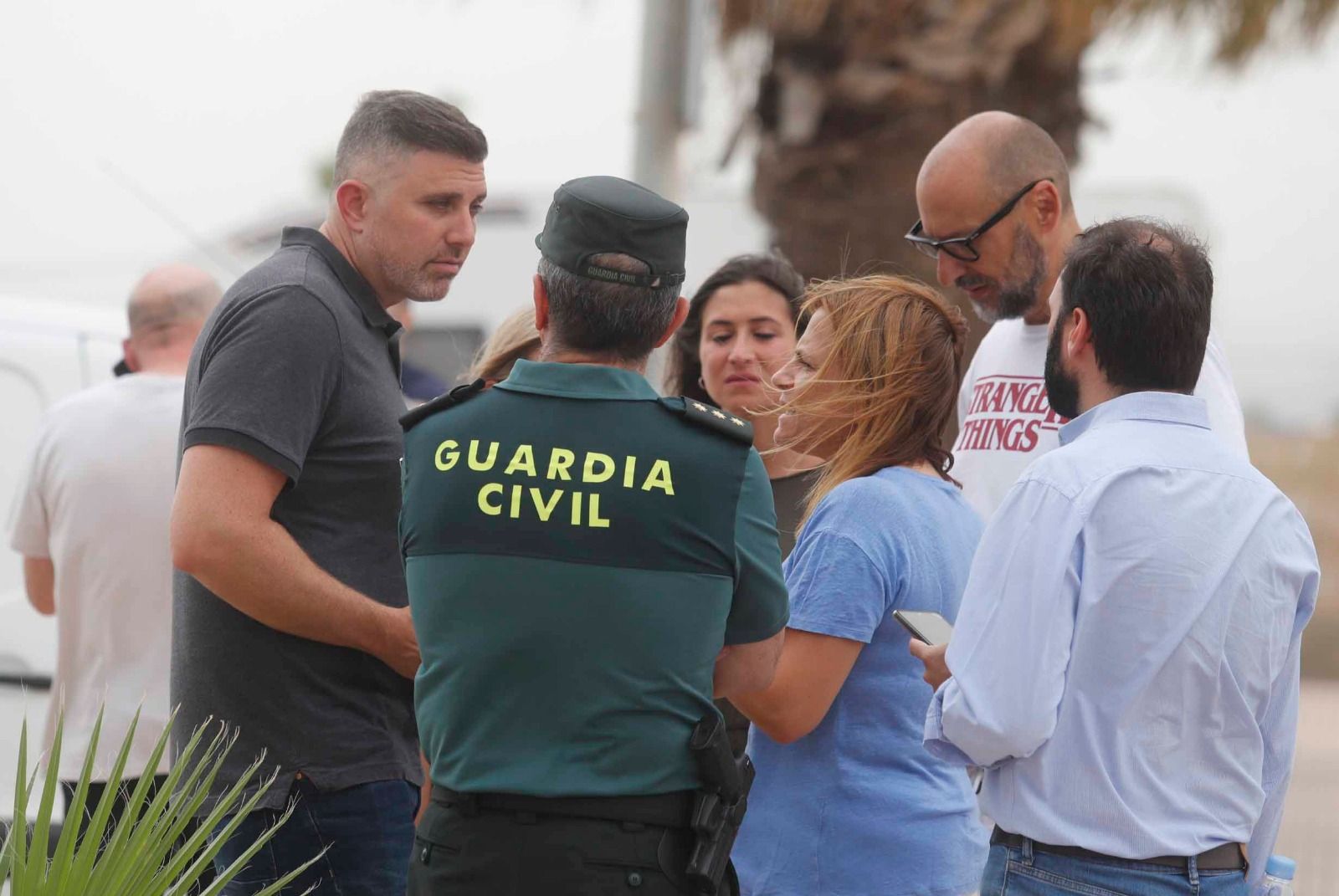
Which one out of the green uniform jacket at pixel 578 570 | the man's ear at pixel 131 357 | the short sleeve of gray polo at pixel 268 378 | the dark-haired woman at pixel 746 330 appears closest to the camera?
the green uniform jacket at pixel 578 570

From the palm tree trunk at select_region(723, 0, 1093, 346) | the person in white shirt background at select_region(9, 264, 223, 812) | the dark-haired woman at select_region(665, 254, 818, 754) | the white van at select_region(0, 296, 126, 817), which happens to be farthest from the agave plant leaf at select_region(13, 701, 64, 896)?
the palm tree trunk at select_region(723, 0, 1093, 346)

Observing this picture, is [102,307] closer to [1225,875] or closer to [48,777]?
[48,777]

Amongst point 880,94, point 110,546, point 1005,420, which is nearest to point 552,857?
point 1005,420

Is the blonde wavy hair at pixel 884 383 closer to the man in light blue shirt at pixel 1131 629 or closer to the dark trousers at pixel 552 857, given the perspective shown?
the man in light blue shirt at pixel 1131 629

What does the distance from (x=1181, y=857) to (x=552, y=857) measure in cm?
86

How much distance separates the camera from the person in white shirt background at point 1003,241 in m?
3.13

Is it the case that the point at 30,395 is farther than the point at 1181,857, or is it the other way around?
the point at 30,395

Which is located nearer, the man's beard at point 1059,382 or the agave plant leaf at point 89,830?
the agave plant leaf at point 89,830

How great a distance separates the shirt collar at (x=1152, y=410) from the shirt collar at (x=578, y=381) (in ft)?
2.15

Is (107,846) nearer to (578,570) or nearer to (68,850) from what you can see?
(68,850)

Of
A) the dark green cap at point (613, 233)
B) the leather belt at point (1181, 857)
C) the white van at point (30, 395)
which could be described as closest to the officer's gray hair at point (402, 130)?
the dark green cap at point (613, 233)

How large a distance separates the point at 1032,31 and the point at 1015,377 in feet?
11.4

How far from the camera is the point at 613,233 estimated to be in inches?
80.2

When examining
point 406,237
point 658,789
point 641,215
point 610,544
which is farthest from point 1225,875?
point 406,237
